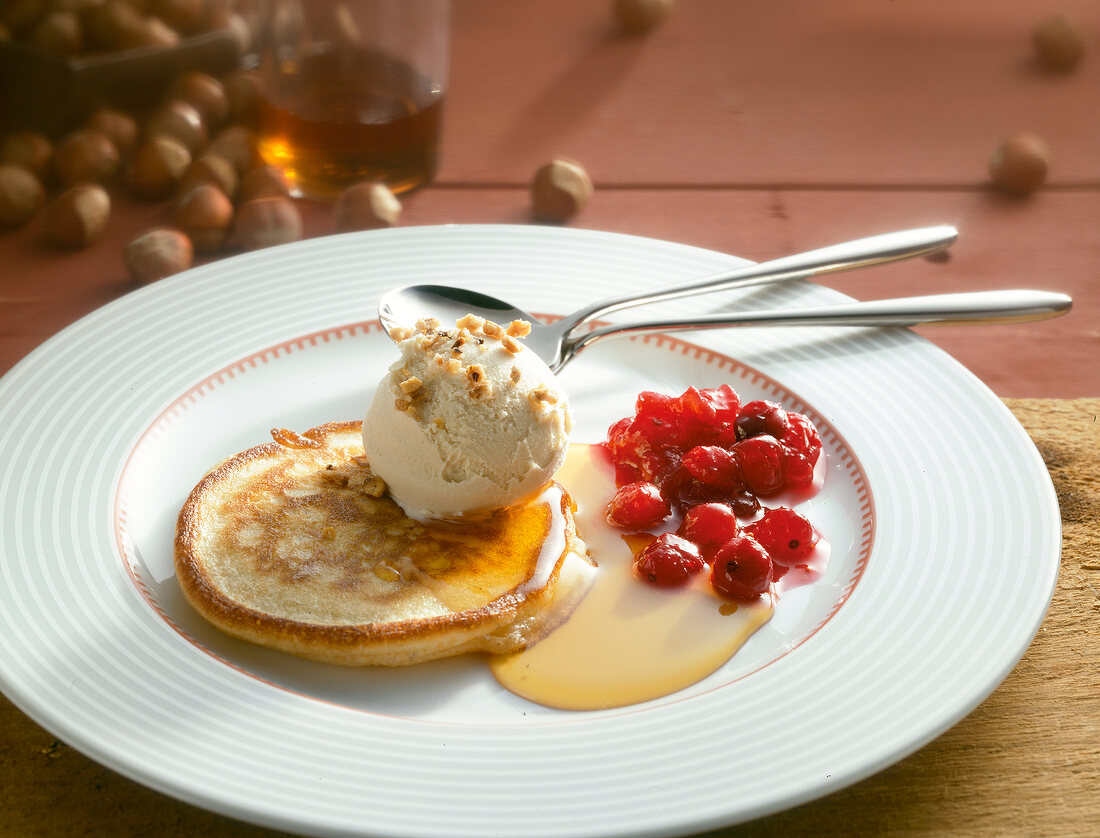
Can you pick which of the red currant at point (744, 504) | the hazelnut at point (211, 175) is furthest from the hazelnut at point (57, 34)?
the red currant at point (744, 504)

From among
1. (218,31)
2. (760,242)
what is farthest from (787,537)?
(218,31)

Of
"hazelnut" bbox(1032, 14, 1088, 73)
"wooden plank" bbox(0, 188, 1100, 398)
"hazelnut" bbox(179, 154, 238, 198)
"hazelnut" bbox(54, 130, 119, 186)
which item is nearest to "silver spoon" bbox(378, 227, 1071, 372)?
"wooden plank" bbox(0, 188, 1100, 398)

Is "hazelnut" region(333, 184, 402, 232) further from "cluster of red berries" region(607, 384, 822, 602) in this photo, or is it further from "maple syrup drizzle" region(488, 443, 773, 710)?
"maple syrup drizzle" region(488, 443, 773, 710)

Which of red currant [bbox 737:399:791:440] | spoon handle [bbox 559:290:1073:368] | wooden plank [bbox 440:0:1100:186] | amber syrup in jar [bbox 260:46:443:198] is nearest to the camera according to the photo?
red currant [bbox 737:399:791:440]

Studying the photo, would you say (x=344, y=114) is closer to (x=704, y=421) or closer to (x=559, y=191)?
(x=559, y=191)

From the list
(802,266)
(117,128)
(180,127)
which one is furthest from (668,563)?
(117,128)

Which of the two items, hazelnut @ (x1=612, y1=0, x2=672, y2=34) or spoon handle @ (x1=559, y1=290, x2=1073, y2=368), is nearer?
spoon handle @ (x1=559, y1=290, x2=1073, y2=368)
